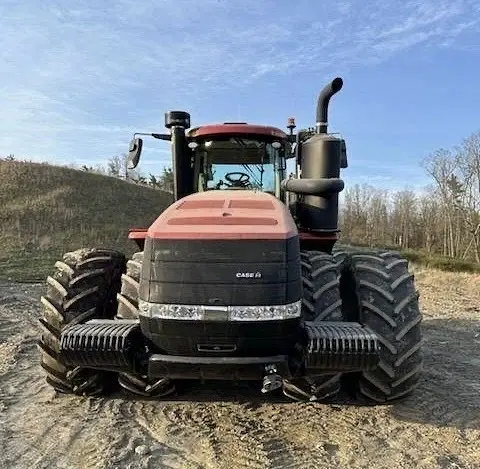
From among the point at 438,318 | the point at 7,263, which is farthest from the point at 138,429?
the point at 7,263

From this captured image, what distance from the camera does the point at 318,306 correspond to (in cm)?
446

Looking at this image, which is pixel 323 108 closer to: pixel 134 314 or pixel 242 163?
pixel 242 163

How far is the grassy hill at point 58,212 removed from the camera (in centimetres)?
2362

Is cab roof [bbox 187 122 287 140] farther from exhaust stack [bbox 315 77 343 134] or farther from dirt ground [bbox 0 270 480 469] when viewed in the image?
dirt ground [bbox 0 270 480 469]

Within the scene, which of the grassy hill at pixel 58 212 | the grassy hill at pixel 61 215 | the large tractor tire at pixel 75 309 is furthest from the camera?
the grassy hill at pixel 58 212

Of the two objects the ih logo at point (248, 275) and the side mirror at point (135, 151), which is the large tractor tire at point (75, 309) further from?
the ih logo at point (248, 275)

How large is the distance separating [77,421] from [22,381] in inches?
60.3

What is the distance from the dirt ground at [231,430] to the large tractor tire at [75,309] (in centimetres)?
18

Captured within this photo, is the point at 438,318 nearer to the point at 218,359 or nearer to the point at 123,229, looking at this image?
the point at 218,359

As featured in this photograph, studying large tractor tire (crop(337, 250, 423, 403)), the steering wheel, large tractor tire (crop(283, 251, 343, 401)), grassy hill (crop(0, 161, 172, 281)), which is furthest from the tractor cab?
grassy hill (crop(0, 161, 172, 281))

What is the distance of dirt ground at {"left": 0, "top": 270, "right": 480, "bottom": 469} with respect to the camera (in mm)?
3797

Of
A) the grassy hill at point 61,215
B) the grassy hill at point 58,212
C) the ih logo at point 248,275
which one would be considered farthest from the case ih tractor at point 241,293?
the grassy hill at point 58,212

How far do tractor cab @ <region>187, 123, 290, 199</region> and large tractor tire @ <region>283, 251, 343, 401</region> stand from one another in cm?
148

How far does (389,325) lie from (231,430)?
1528 mm
